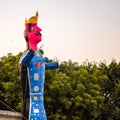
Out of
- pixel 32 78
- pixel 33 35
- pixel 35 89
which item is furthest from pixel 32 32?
pixel 35 89

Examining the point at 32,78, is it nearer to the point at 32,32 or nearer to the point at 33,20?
the point at 32,32

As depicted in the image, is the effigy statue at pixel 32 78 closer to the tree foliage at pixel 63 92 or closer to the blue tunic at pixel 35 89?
the blue tunic at pixel 35 89

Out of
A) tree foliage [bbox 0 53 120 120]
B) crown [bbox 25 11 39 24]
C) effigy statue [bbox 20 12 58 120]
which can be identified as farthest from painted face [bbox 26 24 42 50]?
tree foliage [bbox 0 53 120 120]

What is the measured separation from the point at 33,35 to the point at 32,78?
4.85 ft

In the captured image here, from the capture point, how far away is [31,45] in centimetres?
1616

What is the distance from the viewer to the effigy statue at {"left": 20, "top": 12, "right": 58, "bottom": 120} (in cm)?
1587

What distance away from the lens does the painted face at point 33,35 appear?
16078 mm

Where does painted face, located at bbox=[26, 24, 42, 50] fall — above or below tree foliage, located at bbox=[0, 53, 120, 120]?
above

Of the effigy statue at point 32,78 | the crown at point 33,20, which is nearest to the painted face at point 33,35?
the effigy statue at point 32,78

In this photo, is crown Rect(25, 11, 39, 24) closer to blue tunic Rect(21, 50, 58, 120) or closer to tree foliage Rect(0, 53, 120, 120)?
blue tunic Rect(21, 50, 58, 120)

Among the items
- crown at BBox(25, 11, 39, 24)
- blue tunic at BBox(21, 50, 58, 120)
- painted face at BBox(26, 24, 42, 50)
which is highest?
crown at BBox(25, 11, 39, 24)

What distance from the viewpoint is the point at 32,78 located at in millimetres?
15898

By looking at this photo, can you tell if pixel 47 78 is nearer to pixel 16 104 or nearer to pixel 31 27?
pixel 16 104

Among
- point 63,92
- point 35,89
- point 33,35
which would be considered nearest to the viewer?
point 35,89
